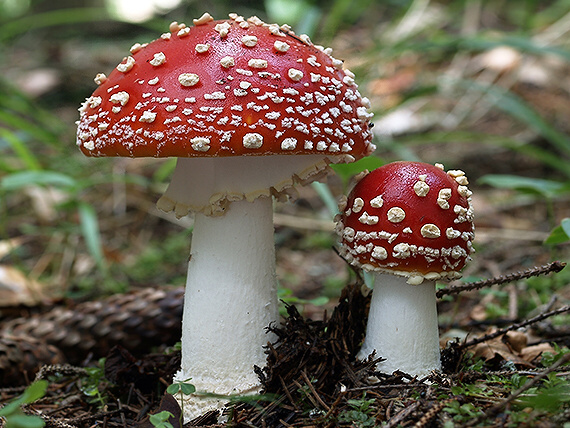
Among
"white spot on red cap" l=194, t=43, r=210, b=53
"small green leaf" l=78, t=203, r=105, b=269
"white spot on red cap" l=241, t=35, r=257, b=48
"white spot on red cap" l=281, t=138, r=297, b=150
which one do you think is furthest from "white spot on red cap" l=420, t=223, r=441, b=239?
"small green leaf" l=78, t=203, r=105, b=269

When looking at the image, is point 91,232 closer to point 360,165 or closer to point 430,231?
point 360,165

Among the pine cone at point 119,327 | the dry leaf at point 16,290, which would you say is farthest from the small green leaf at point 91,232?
the pine cone at point 119,327

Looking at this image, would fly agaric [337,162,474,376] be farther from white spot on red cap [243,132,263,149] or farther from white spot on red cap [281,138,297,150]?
white spot on red cap [243,132,263,149]

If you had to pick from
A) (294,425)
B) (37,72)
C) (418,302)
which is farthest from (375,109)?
(37,72)

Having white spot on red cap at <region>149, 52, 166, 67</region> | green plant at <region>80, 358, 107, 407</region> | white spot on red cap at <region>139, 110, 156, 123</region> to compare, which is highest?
white spot on red cap at <region>149, 52, 166, 67</region>

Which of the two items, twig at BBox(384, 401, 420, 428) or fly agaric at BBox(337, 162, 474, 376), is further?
fly agaric at BBox(337, 162, 474, 376)

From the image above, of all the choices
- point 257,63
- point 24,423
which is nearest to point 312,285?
point 257,63

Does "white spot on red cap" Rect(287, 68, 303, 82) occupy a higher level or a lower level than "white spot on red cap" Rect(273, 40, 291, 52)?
lower
